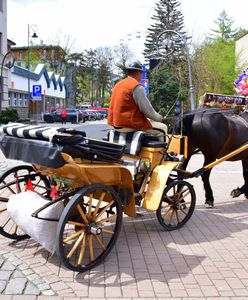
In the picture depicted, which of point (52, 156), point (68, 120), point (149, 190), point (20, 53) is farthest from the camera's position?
point (20, 53)

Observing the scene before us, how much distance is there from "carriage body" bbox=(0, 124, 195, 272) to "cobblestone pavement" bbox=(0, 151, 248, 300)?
0.66ft

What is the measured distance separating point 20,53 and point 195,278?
3546 inches

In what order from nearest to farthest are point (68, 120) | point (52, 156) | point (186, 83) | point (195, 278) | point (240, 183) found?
point (52, 156)
point (195, 278)
point (240, 183)
point (186, 83)
point (68, 120)

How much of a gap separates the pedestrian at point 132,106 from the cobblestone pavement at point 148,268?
57.6 inches

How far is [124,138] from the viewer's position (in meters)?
5.52

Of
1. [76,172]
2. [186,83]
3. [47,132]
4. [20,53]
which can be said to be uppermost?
[20,53]

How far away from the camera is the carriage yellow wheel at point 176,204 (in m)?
5.66

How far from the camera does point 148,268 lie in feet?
14.8

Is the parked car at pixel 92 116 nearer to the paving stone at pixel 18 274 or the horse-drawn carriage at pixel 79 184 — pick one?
the horse-drawn carriage at pixel 79 184

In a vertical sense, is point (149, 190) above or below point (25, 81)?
below

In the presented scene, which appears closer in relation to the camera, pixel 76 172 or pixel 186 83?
pixel 76 172

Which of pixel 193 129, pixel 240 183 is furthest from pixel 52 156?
pixel 240 183

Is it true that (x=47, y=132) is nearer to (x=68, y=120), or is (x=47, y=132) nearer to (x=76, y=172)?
(x=76, y=172)

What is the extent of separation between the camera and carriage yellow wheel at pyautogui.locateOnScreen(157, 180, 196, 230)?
5656 mm
